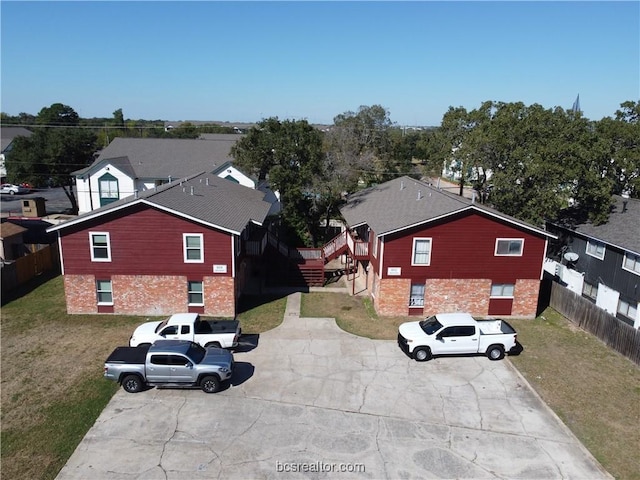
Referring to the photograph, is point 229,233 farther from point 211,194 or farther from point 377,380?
point 377,380

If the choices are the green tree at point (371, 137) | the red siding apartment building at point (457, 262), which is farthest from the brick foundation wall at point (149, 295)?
the green tree at point (371, 137)

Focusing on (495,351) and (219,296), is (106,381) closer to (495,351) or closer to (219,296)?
(219,296)

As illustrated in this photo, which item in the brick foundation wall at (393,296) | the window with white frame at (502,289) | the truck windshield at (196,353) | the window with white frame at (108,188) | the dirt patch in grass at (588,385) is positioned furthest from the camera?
the window with white frame at (108,188)

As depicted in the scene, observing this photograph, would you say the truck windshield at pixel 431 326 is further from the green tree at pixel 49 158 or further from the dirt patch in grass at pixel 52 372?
the green tree at pixel 49 158

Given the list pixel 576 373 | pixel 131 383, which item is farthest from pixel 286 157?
pixel 576 373

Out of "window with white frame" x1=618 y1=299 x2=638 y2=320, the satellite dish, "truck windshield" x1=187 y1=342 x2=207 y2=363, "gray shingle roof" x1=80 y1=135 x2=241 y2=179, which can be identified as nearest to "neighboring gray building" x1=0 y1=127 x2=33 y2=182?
"gray shingle roof" x1=80 y1=135 x2=241 y2=179

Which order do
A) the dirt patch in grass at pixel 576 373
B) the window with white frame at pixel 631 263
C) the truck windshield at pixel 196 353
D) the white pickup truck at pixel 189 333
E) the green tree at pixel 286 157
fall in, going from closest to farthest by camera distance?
the dirt patch in grass at pixel 576 373 < the truck windshield at pixel 196 353 < the white pickup truck at pixel 189 333 < the window with white frame at pixel 631 263 < the green tree at pixel 286 157

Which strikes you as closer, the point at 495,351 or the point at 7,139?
the point at 495,351
